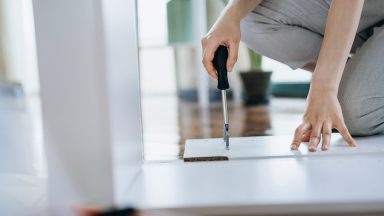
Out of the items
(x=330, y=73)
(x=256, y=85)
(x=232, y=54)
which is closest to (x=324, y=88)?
(x=330, y=73)

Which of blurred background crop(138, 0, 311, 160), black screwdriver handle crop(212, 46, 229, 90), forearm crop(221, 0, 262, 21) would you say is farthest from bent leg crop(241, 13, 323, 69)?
blurred background crop(138, 0, 311, 160)

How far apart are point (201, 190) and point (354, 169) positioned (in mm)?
190

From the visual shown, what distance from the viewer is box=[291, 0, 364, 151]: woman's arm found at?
0.58m

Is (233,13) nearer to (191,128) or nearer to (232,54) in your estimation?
(232,54)

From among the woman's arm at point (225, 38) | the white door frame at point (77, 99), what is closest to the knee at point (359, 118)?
the woman's arm at point (225, 38)

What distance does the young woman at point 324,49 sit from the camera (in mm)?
594

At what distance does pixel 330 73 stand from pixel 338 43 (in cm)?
5

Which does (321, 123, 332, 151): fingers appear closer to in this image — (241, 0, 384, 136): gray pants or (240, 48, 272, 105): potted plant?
(241, 0, 384, 136): gray pants

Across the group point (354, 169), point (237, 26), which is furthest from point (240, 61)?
point (354, 169)

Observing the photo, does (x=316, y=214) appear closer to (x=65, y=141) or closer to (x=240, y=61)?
(x=65, y=141)

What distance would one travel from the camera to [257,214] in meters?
0.34

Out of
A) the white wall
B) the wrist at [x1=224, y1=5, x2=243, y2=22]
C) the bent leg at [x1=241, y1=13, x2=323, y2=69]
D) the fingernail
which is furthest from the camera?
the bent leg at [x1=241, y1=13, x2=323, y2=69]

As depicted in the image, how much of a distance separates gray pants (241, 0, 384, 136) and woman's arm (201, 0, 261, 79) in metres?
0.19

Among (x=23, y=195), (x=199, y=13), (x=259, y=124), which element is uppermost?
(x=199, y=13)
